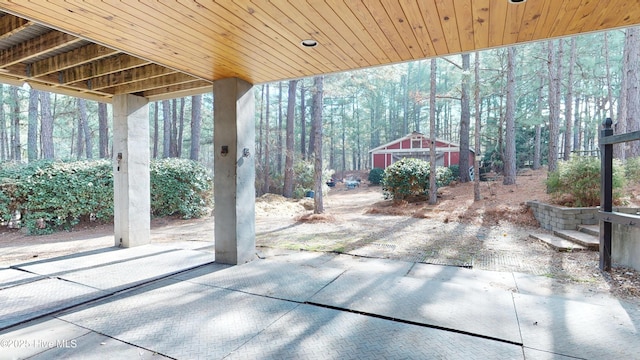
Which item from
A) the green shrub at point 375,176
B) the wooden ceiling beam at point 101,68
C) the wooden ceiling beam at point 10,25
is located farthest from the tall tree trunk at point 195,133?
the green shrub at point 375,176

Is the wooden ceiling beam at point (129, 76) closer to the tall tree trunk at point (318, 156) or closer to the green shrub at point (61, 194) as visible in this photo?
the green shrub at point (61, 194)

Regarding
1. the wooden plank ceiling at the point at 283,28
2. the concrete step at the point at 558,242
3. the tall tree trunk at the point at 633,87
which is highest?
the tall tree trunk at the point at 633,87

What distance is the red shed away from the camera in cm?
2188

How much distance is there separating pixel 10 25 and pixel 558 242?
7.95 m

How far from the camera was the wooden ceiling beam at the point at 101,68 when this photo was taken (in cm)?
391

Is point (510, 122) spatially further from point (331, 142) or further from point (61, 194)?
point (331, 142)

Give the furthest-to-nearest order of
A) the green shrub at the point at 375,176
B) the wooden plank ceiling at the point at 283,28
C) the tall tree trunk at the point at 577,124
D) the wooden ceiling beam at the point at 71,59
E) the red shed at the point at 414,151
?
the green shrub at the point at 375,176 < the tall tree trunk at the point at 577,124 < the red shed at the point at 414,151 < the wooden ceiling beam at the point at 71,59 < the wooden plank ceiling at the point at 283,28

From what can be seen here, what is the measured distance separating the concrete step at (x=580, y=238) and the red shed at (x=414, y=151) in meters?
15.9

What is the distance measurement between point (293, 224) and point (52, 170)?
5652mm

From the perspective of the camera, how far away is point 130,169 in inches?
198

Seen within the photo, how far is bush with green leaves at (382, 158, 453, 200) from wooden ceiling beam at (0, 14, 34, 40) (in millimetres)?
9254

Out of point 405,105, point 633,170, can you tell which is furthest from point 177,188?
point 405,105

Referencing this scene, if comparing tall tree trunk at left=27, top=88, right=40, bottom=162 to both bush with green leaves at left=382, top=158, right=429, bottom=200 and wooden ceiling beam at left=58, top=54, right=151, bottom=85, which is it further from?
bush with green leaves at left=382, top=158, right=429, bottom=200

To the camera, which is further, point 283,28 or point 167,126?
point 167,126
